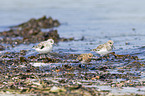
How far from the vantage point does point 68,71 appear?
1270cm

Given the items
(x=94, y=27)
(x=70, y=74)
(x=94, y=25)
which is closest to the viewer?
(x=70, y=74)

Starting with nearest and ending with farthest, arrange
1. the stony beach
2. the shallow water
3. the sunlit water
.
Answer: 1. the stony beach
2. the shallow water
3. the sunlit water

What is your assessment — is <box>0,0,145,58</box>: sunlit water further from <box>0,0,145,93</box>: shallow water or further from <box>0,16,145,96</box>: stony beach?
<box>0,16,145,96</box>: stony beach

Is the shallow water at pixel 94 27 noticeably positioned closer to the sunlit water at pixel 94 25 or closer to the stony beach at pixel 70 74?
the sunlit water at pixel 94 25

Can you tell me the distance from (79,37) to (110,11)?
16628 mm

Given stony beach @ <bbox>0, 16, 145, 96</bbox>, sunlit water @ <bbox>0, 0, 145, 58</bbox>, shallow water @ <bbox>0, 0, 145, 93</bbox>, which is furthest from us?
sunlit water @ <bbox>0, 0, 145, 58</bbox>

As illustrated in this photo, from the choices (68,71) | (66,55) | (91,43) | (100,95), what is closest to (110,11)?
(91,43)

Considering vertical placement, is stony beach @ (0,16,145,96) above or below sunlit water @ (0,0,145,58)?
below

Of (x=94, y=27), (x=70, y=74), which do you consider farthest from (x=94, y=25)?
(x=70, y=74)

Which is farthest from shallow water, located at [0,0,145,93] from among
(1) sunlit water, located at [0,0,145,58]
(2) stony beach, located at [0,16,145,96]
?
(2) stony beach, located at [0,16,145,96]

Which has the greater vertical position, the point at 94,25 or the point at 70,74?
the point at 94,25

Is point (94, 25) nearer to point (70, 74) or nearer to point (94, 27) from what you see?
point (94, 27)

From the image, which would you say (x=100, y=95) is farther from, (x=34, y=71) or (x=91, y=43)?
(x=91, y=43)

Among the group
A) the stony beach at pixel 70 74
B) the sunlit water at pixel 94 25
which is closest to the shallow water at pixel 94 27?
the sunlit water at pixel 94 25
